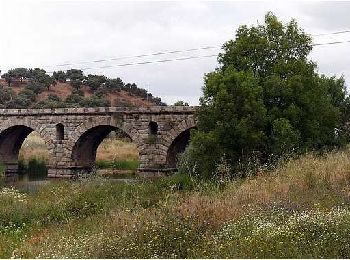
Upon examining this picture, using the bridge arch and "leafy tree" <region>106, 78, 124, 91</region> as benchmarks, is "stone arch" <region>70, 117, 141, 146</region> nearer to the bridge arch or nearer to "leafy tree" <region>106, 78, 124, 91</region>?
the bridge arch

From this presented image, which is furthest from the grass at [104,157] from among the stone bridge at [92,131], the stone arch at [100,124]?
the stone arch at [100,124]

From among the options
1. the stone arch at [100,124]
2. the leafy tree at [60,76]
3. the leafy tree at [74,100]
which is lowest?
the stone arch at [100,124]

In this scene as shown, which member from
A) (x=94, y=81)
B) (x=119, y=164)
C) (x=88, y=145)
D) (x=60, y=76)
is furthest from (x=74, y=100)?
(x=88, y=145)

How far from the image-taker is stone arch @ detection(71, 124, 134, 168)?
32.9m

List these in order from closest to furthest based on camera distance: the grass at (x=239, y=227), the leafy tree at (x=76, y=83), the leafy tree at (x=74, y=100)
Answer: the grass at (x=239, y=227) → the leafy tree at (x=74, y=100) → the leafy tree at (x=76, y=83)

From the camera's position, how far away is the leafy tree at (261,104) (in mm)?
18859

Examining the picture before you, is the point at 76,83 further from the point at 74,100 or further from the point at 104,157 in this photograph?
the point at 104,157

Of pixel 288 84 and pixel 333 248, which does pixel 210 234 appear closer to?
pixel 333 248

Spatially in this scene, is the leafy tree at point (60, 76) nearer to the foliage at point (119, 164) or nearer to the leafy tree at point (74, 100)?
the leafy tree at point (74, 100)

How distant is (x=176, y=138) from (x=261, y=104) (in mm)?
10958

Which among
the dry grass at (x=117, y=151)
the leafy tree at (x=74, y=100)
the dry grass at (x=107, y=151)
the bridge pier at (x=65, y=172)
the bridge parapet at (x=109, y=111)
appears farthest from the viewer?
the leafy tree at (x=74, y=100)

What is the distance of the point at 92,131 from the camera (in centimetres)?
3322

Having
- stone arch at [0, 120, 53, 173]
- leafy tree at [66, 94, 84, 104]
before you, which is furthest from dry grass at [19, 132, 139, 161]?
leafy tree at [66, 94, 84, 104]

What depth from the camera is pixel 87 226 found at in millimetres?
10516
